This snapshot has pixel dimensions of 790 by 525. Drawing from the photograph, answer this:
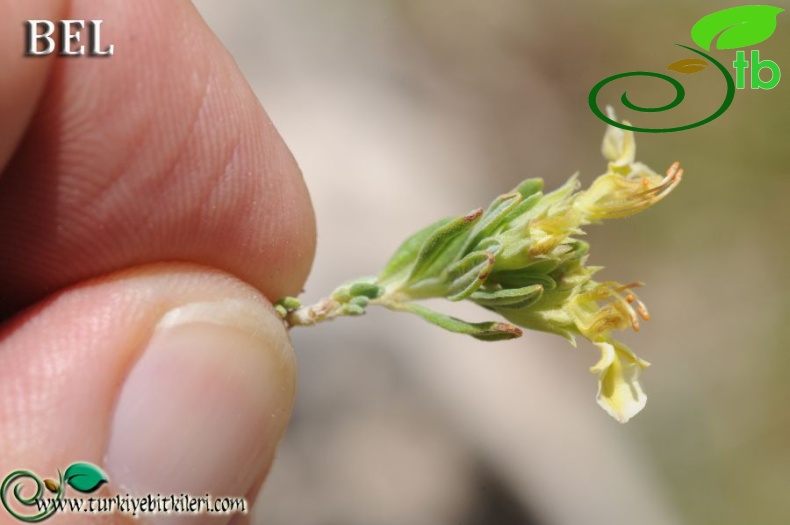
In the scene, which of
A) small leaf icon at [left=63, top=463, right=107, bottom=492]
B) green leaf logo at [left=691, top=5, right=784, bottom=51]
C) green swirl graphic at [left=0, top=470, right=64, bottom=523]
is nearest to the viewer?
green swirl graphic at [left=0, top=470, right=64, bottom=523]

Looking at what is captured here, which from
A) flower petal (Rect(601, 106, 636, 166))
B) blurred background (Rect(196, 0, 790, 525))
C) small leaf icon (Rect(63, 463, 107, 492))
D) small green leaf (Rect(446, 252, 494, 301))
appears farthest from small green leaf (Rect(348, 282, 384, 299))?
blurred background (Rect(196, 0, 790, 525))

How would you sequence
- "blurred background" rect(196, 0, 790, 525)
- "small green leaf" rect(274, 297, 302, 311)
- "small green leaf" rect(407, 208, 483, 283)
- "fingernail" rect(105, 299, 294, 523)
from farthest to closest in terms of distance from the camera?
"blurred background" rect(196, 0, 790, 525) < "small green leaf" rect(274, 297, 302, 311) < "small green leaf" rect(407, 208, 483, 283) < "fingernail" rect(105, 299, 294, 523)

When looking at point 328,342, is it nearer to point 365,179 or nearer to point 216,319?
point 365,179

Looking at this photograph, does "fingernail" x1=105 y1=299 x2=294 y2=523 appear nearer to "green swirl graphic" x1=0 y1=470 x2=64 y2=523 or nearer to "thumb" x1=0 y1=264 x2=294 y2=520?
"thumb" x1=0 y1=264 x2=294 y2=520

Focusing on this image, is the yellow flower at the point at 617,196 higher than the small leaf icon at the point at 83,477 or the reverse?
higher

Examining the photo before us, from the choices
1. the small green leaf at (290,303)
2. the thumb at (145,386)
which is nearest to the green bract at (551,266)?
the small green leaf at (290,303)

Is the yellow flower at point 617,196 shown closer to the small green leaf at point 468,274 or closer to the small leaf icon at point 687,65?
the small green leaf at point 468,274

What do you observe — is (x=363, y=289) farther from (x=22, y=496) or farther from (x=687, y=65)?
(x=687, y=65)

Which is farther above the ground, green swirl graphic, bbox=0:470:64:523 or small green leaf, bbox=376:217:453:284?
small green leaf, bbox=376:217:453:284
